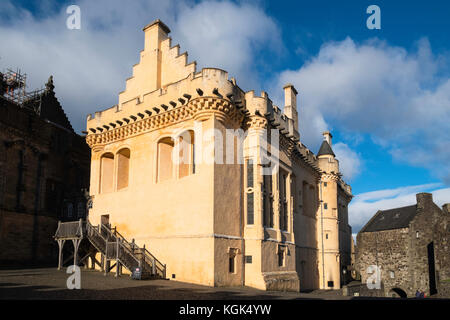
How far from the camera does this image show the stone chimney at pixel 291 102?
35156 mm

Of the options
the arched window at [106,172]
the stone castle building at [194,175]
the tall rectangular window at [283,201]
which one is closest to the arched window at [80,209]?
the stone castle building at [194,175]

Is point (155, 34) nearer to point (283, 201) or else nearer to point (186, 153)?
point (186, 153)

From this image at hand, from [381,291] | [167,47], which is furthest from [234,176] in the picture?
[381,291]

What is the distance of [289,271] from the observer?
25734mm

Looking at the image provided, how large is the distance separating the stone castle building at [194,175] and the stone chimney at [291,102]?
463 cm

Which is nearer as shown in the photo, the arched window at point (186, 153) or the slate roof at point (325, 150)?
the arched window at point (186, 153)

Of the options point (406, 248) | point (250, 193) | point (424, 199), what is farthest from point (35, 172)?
point (424, 199)

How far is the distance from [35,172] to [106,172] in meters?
5.88

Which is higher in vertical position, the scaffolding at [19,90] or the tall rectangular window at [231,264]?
the scaffolding at [19,90]

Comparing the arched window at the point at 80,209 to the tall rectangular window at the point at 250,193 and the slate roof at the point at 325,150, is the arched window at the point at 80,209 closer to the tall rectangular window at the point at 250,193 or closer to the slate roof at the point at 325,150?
the tall rectangular window at the point at 250,193

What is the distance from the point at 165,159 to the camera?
2481cm
